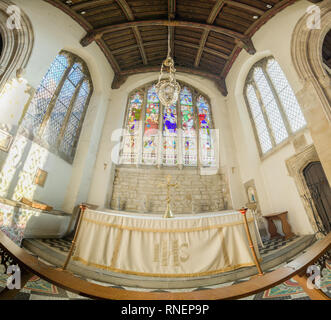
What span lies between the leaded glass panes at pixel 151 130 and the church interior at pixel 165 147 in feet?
0.22

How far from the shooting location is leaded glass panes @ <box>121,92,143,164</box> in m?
6.59

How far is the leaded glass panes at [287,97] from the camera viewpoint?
4617 mm

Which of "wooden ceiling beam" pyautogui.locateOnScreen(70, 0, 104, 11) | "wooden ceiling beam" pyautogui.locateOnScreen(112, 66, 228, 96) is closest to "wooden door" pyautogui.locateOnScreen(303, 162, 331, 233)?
"wooden ceiling beam" pyautogui.locateOnScreen(112, 66, 228, 96)

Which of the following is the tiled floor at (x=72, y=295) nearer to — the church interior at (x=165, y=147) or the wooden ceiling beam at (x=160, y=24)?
the church interior at (x=165, y=147)

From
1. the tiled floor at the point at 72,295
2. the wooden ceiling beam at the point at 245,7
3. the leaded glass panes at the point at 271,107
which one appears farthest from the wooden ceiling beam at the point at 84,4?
the tiled floor at the point at 72,295

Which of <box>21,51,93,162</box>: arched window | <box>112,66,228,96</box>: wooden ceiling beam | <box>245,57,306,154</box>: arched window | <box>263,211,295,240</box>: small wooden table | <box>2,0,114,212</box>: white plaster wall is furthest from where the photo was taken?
<box>112,66,228,96</box>: wooden ceiling beam

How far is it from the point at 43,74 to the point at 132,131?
11.5 feet

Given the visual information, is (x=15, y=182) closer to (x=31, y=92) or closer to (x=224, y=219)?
(x=31, y=92)

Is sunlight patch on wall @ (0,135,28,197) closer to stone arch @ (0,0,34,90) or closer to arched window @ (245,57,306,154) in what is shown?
stone arch @ (0,0,34,90)

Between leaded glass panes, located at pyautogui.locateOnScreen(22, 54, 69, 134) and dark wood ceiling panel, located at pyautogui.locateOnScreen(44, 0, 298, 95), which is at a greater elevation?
dark wood ceiling panel, located at pyautogui.locateOnScreen(44, 0, 298, 95)

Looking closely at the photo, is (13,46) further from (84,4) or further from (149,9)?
(149,9)

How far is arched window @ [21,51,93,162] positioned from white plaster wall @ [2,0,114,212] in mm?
282

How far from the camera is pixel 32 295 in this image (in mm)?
1582

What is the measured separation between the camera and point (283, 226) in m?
4.29
